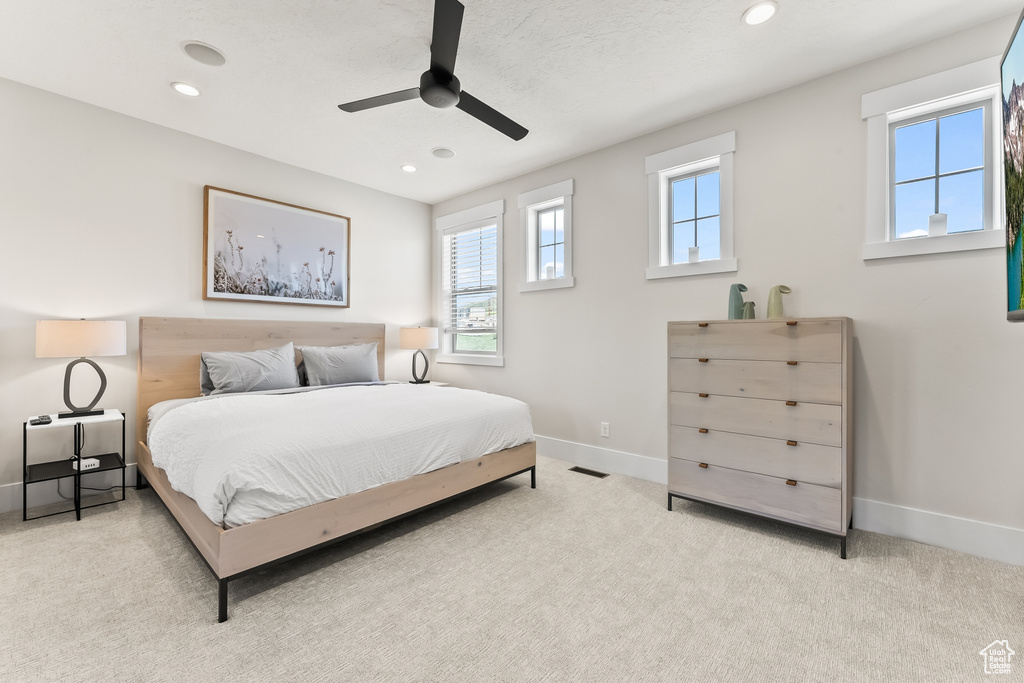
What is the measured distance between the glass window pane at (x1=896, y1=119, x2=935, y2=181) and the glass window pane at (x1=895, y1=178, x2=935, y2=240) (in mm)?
55

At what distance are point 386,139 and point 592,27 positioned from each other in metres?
1.84

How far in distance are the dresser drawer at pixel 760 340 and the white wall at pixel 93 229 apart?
134 inches

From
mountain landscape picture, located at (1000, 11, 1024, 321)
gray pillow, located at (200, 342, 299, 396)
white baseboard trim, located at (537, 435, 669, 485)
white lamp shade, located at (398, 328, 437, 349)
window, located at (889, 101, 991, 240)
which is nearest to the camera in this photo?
mountain landscape picture, located at (1000, 11, 1024, 321)

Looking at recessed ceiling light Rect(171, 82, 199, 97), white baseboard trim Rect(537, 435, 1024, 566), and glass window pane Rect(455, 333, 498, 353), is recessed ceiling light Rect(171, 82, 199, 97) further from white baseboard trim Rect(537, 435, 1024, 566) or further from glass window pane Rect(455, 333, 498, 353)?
white baseboard trim Rect(537, 435, 1024, 566)

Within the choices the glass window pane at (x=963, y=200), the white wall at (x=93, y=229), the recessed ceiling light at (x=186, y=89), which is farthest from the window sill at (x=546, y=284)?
the recessed ceiling light at (x=186, y=89)

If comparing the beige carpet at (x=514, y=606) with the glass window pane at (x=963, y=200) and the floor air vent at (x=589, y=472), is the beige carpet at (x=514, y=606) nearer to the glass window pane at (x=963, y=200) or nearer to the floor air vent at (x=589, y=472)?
the floor air vent at (x=589, y=472)

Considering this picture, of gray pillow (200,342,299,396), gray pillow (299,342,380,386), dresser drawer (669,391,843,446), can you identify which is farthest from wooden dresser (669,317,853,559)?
gray pillow (200,342,299,396)

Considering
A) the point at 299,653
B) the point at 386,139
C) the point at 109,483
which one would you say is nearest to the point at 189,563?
the point at 299,653

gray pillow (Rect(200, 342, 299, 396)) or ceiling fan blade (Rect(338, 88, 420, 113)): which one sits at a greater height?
ceiling fan blade (Rect(338, 88, 420, 113))

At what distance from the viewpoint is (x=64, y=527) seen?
249 cm

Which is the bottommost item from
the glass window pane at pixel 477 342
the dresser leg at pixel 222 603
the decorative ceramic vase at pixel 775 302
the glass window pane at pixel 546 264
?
the dresser leg at pixel 222 603

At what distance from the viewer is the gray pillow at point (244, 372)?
319cm

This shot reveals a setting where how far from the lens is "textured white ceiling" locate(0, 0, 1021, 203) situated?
210cm

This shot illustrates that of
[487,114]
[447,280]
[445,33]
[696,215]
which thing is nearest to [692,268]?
[696,215]
